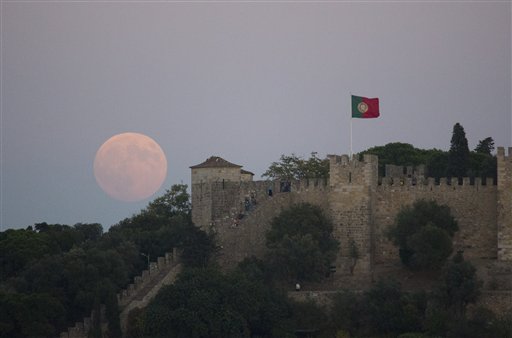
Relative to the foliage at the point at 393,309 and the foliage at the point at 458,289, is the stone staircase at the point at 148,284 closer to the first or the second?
the foliage at the point at 393,309

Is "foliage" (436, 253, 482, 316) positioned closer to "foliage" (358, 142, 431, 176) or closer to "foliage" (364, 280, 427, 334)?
"foliage" (364, 280, 427, 334)

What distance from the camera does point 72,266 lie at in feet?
224

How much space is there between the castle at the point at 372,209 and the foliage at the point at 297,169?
719 centimetres

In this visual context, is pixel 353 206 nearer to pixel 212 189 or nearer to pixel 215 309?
pixel 215 309

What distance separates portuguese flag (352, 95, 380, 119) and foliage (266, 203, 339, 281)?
4.50 metres

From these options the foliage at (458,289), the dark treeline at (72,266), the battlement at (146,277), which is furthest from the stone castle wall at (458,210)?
the battlement at (146,277)

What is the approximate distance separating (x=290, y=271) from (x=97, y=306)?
25.6ft

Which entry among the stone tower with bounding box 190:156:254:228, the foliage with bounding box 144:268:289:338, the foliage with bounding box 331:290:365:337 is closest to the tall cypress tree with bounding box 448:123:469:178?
the foliage with bounding box 331:290:365:337

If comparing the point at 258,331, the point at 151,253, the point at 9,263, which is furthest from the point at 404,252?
the point at 9,263

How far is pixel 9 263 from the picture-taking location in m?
72.8

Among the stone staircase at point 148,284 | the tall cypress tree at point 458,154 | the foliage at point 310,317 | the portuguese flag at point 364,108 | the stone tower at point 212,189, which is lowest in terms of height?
the foliage at point 310,317

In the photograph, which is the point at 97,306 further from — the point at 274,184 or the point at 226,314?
the point at 274,184

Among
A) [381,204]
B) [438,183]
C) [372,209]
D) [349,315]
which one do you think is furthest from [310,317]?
[438,183]

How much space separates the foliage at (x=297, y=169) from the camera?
79875 mm
